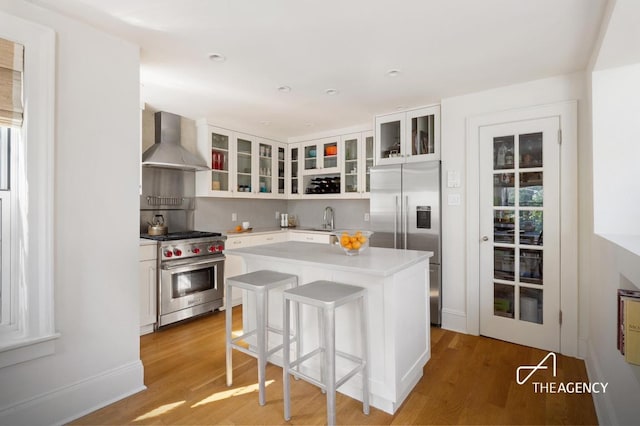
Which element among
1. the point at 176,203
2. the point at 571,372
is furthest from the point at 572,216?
the point at 176,203

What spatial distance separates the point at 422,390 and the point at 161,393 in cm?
175

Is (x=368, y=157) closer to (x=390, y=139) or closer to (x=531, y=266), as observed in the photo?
(x=390, y=139)

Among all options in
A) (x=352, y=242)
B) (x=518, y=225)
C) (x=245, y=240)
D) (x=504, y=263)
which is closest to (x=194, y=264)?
(x=245, y=240)

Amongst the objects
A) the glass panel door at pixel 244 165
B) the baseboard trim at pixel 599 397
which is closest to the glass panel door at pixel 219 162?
the glass panel door at pixel 244 165

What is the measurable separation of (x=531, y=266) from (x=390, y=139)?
6.45 feet

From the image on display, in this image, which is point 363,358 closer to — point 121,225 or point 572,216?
point 121,225

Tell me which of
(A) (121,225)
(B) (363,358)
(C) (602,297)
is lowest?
(B) (363,358)

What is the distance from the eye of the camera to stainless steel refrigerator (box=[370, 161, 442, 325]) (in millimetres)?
3418

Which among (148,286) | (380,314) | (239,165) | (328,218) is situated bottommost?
(148,286)

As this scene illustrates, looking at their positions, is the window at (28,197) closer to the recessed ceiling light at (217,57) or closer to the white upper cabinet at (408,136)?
the recessed ceiling light at (217,57)

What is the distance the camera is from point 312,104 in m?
3.61

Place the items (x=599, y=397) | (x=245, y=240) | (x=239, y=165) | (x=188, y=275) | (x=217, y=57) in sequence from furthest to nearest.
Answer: (x=239, y=165), (x=245, y=240), (x=188, y=275), (x=217, y=57), (x=599, y=397)

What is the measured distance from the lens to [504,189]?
3070 millimetres

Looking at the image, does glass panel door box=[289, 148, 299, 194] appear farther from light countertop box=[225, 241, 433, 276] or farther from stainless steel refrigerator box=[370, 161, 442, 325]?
light countertop box=[225, 241, 433, 276]
